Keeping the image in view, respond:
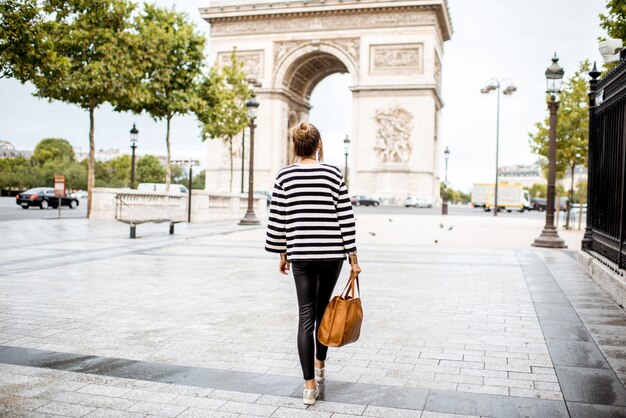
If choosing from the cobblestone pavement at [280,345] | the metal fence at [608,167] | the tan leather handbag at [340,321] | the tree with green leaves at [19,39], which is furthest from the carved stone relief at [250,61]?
the tan leather handbag at [340,321]

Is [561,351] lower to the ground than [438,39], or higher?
lower

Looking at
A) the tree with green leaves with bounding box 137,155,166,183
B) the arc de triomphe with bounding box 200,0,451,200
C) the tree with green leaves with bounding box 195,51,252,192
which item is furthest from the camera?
the tree with green leaves with bounding box 137,155,166,183

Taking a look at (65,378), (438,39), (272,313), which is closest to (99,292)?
(272,313)

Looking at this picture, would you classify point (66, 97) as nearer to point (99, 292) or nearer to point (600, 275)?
point (99, 292)

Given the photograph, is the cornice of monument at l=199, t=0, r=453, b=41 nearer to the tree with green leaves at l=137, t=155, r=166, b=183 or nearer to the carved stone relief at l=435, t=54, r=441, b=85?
the carved stone relief at l=435, t=54, r=441, b=85

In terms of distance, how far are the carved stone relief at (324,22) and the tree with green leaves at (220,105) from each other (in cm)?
839

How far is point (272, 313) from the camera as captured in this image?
23.3 feet

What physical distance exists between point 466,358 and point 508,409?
4.01 ft

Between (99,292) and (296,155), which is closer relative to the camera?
(296,155)

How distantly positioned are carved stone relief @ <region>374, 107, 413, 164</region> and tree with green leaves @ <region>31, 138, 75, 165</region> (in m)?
62.9

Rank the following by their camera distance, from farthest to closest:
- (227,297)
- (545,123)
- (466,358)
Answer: (545,123) < (227,297) < (466,358)

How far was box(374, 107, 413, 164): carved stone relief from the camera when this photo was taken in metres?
48.2

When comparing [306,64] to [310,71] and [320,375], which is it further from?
[320,375]

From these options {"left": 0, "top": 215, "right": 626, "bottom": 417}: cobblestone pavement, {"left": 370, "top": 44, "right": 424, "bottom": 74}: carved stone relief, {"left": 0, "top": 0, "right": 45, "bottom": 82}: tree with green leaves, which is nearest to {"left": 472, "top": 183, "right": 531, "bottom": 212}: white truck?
{"left": 370, "top": 44, "right": 424, "bottom": 74}: carved stone relief
